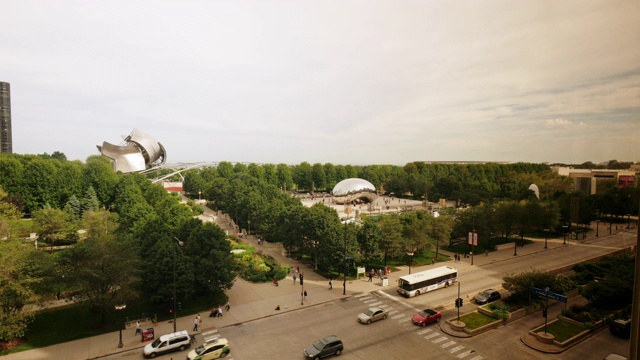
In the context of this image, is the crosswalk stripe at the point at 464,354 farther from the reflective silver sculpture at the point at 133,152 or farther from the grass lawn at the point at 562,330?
the reflective silver sculpture at the point at 133,152

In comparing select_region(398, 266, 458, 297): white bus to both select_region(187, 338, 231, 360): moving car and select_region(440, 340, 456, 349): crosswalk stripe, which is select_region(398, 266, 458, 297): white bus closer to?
select_region(440, 340, 456, 349): crosswalk stripe

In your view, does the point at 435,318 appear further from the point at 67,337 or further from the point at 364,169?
the point at 364,169

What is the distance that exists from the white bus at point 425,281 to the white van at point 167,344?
15734 mm

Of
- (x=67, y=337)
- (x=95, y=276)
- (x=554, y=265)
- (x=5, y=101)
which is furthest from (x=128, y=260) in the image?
(x=5, y=101)

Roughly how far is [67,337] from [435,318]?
2271cm

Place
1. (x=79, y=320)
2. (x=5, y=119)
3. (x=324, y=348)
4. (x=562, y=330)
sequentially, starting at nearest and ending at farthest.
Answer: (x=324, y=348) < (x=562, y=330) < (x=79, y=320) < (x=5, y=119)

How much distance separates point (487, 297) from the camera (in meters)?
24.0

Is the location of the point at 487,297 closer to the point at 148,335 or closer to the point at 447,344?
the point at 447,344

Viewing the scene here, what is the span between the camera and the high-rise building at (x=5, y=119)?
76.9 metres

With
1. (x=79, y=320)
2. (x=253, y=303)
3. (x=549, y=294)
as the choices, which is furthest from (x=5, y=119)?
(x=549, y=294)

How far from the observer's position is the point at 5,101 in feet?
257

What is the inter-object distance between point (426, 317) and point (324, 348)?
7623mm

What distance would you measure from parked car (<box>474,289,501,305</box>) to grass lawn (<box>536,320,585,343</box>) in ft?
13.3

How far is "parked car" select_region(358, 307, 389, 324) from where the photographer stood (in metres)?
21.2
